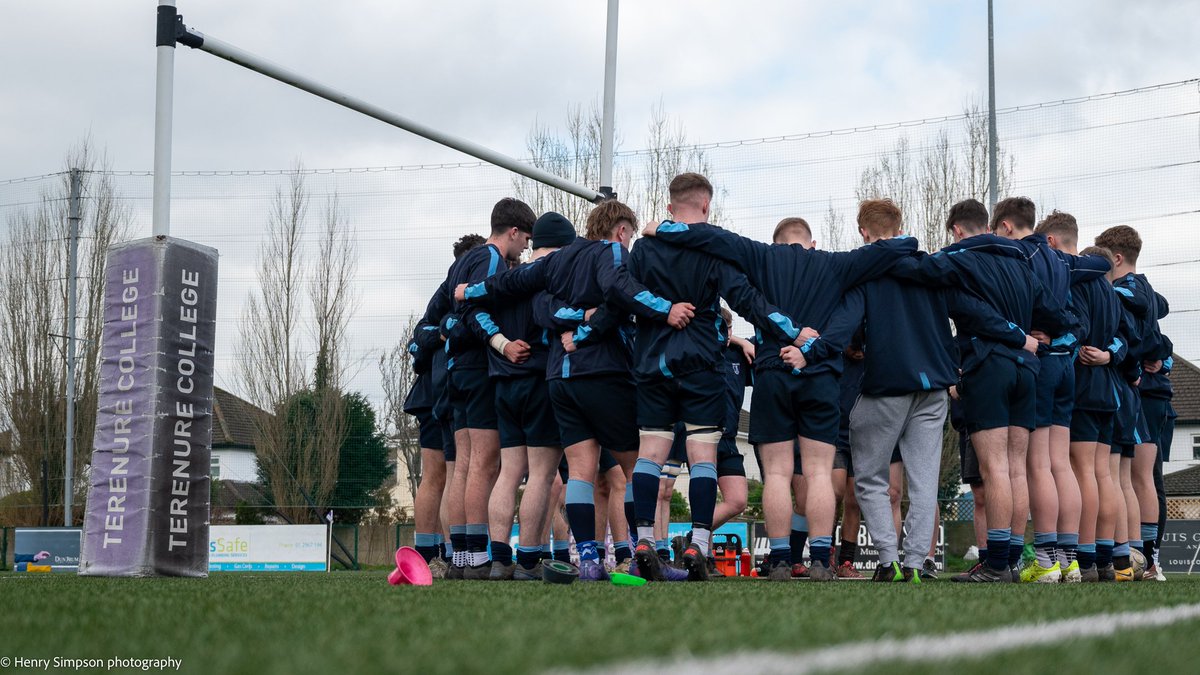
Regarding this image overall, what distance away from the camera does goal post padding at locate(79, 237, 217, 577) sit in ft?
24.5

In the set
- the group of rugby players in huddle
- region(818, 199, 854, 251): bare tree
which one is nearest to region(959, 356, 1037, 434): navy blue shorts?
the group of rugby players in huddle

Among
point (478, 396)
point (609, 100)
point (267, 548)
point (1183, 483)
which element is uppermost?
point (609, 100)

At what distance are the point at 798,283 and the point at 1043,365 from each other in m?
1.80

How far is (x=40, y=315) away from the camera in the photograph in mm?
35062

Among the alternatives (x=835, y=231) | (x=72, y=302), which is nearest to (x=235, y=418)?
(x=72, y=302)

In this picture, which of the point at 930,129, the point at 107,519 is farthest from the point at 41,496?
the point at 107,519

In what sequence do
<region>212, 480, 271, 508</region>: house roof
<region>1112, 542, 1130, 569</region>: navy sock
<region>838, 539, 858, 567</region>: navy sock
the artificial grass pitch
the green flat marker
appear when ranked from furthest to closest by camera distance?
<region>212, 480, 271, 508</region>: house roof
<region>838, 539, 858, 567</region>: navy sock
<region>1112, 542, 1130, 569</region>: navy sock
the green flat marker
the artificial grass pitch

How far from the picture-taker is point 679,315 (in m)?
6.38

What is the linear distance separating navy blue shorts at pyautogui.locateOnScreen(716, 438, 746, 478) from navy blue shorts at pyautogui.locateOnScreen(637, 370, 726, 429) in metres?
1.18

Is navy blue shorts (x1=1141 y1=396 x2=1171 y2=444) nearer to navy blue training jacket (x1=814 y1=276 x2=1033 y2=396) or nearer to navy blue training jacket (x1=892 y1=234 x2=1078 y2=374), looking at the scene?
navy blue training jacket (x1=892 y1=234 x2=1078 y2=374)

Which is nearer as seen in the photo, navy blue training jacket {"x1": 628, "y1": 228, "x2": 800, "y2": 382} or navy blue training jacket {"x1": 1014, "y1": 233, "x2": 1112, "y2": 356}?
navy blue training jacket {"x1": 628, "y1": 228, "x2": 800, "y2": 382}

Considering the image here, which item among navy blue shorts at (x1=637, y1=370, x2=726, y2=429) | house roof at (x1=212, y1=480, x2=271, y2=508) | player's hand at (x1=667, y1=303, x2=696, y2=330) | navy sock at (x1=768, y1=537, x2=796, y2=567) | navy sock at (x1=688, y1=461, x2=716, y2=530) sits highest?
player's hand at (x1=667, y1=303, x2=696, y2=330)

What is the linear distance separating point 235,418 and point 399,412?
5447 mm

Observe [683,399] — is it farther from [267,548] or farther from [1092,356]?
[267,548]
